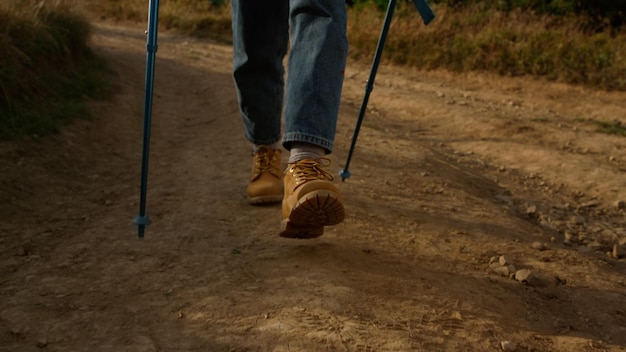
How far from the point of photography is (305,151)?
2.44 m

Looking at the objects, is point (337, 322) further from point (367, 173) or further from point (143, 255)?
point (367, 173)

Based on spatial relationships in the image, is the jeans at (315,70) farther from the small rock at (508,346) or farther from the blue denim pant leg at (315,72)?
the small rock at (508,346)

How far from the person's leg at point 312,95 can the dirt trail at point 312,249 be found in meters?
0.25

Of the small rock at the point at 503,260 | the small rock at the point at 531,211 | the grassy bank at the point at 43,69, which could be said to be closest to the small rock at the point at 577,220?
the small rock at the point at 531,211

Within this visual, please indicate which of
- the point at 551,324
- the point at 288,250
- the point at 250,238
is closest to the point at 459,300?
the point at 551,324

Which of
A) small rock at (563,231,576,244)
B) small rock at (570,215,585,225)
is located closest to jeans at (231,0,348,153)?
small rock at (563,231,576,244)

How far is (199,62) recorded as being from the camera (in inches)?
354

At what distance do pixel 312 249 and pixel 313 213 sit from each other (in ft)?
1.34

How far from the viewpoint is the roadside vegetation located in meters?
5.15

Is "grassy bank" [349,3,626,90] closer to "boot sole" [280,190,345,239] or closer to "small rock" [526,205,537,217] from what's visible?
"small rock" [526,205,537,217]

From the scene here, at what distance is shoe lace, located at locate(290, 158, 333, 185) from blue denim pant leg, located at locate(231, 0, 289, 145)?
688 mm

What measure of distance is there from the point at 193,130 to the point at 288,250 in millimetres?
3052

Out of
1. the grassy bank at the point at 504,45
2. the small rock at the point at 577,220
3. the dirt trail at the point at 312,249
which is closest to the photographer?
the dirt trail at the point at 312,249

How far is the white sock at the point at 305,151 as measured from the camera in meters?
2.44
